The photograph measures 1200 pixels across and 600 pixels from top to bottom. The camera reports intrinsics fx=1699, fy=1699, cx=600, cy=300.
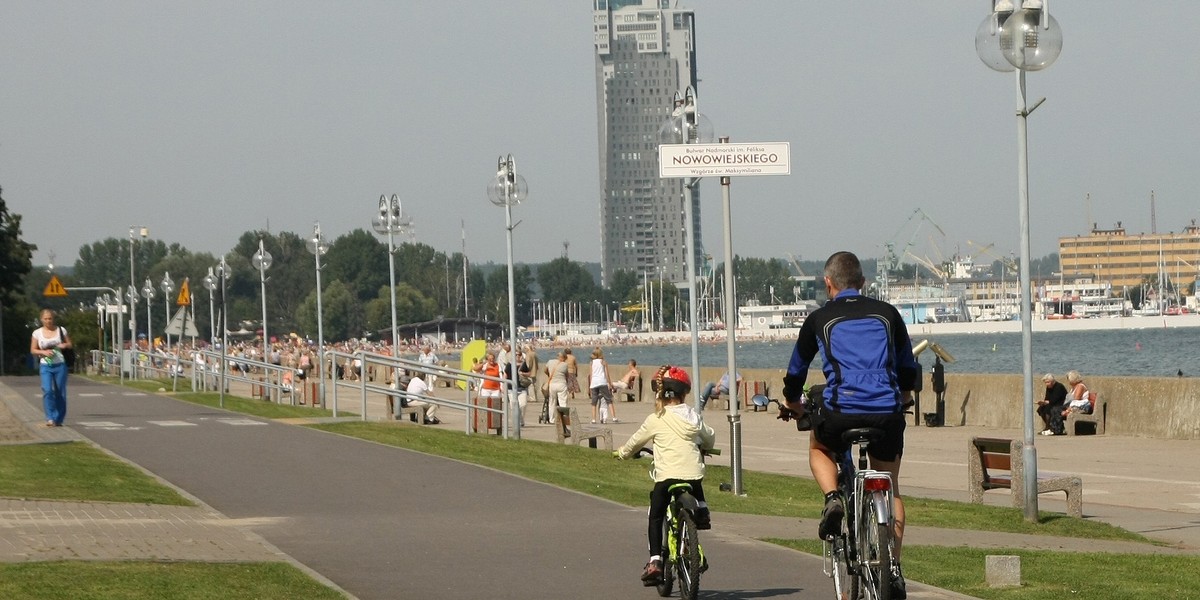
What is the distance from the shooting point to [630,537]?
489 inches

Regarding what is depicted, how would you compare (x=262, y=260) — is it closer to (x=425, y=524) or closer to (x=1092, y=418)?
(x=1092, y=418)

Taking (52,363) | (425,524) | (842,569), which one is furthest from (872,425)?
(52,363)

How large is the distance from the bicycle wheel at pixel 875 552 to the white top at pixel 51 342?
1629cm

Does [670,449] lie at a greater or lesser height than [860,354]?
lesser

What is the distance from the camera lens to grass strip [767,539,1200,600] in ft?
32.4

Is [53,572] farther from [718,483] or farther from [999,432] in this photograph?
[999,432]

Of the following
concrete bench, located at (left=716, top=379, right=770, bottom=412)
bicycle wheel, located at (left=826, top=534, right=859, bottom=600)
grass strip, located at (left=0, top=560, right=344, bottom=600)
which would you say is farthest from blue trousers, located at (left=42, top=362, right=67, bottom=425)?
concrete bench, located at (left=716, top=379, right=770, bottom=412)

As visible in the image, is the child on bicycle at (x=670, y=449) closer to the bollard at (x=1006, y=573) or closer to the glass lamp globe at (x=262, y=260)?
the bollard at (x=1006, y=573)

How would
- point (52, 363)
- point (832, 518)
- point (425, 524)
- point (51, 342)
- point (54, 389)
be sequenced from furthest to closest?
point (54, 389), point (51, 342), point (52, 363), point (425, 524), point (832, 518)

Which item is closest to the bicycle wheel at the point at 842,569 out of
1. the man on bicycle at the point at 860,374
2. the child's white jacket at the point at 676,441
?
the man on bicycle at the point at 860,374

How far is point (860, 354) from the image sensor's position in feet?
25.8

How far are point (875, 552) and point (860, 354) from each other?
2.98ft

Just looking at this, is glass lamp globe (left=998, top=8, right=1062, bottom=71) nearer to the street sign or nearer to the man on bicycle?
the street sign

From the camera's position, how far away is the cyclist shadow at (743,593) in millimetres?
9523
